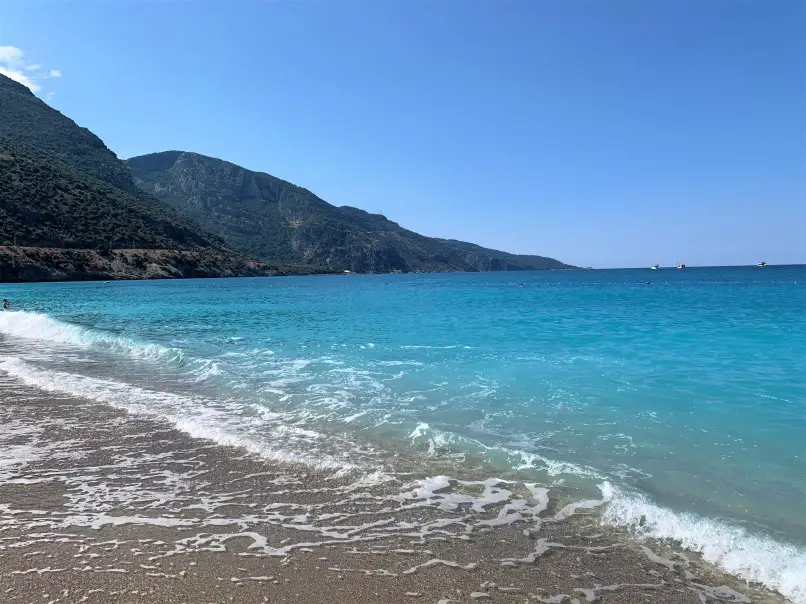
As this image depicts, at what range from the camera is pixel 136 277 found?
100 meters

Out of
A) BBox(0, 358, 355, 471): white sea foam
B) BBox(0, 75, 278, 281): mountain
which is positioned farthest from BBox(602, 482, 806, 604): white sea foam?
BBox(0, 75, 278, 281): mountain

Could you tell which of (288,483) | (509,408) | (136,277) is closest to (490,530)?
(288,483)

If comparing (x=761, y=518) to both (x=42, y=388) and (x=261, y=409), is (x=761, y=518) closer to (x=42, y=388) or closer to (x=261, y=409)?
(x=261, y=409)

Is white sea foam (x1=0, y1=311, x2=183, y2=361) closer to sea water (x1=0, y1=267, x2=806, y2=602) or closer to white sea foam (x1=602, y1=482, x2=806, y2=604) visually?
sea water (x1=0, y1=267, x2=806, y2=602)

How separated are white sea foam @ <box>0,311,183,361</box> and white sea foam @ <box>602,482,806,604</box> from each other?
46.0 feet

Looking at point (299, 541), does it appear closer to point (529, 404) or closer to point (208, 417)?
point (208, 417)

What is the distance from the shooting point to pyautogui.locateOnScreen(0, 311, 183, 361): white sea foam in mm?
17288

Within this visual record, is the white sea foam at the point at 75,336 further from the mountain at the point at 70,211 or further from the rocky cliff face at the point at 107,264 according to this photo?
the mountain at the point at 70,211

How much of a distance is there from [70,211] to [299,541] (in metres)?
114

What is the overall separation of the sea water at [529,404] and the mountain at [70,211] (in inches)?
3159

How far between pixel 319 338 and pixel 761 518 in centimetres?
1721

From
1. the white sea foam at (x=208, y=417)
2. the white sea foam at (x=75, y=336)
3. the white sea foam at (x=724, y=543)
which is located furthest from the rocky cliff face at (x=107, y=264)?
the white sea foam at (x=724, y=543)

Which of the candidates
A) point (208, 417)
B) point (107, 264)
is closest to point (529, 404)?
point (208, 417)

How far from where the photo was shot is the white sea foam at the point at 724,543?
14.5ft
